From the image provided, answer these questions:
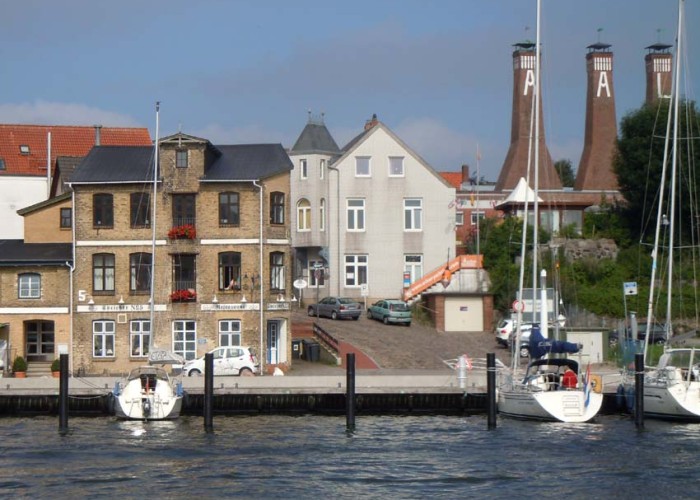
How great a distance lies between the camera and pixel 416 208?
264 ft

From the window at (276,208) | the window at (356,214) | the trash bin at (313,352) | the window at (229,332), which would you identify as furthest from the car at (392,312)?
the window at (229,332)

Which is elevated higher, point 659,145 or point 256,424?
point 659,145

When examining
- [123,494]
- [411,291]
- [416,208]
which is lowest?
[123,494]

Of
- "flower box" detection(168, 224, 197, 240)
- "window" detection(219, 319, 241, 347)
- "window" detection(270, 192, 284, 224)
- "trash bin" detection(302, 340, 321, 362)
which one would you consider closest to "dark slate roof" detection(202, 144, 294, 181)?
"window" detection(270, 192, 284, 224)

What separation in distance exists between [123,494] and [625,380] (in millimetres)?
22579

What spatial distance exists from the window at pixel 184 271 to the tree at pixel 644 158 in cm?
3061

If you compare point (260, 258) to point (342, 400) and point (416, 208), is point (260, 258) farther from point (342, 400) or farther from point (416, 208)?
point (416, 208)

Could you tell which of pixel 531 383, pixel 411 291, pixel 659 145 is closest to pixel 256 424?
pixel 531 383

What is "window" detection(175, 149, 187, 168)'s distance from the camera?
6259 centimetres

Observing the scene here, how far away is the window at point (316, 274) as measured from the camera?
253 ft

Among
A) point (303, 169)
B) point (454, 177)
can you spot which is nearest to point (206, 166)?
point (303, 169)

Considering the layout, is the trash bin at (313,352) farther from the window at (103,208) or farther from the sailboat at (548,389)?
the sailboat at (548,389)

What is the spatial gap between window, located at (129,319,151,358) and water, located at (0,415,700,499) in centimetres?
1206

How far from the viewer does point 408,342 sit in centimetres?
6706
